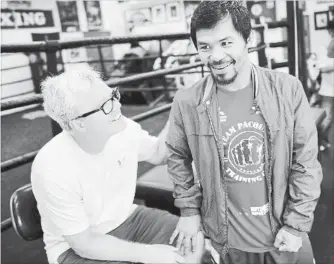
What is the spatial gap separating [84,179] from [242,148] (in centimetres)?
63

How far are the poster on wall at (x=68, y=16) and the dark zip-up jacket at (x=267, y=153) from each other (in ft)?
28.4

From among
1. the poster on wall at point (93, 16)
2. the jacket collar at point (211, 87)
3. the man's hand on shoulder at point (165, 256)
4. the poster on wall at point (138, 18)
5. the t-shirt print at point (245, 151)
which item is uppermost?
the poster on wall at point (93, 16)

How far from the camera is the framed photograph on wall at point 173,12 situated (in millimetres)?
7309

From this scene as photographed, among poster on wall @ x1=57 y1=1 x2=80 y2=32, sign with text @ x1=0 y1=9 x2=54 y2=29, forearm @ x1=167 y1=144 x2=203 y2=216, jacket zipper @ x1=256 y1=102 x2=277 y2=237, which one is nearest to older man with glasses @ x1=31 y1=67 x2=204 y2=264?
forearm @ x1=167 y1=144 x2=203 y2=216

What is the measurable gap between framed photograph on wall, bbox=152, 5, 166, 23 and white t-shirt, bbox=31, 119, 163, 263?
614cm

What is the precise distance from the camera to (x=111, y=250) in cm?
137

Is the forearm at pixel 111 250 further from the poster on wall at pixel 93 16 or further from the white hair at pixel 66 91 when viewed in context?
the poster on wall at pixel 93 16

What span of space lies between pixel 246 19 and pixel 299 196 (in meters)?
0.63

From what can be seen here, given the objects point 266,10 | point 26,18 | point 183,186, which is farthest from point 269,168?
point 26,18

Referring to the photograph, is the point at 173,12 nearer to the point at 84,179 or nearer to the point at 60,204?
the point at 84,179

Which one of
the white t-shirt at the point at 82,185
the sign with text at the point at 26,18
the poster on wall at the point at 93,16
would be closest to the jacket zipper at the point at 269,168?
the white t-shirt at the point at 82,185

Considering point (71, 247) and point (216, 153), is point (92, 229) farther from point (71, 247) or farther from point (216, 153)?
point (216, 153)

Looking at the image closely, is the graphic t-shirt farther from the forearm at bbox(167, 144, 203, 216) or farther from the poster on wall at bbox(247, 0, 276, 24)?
the poster on wall at bbox(247, 0, 276, 24)

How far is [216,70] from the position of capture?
1.16 metres
